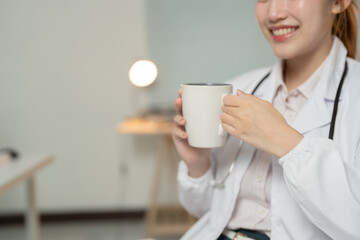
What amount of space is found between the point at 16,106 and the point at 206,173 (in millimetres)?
1981

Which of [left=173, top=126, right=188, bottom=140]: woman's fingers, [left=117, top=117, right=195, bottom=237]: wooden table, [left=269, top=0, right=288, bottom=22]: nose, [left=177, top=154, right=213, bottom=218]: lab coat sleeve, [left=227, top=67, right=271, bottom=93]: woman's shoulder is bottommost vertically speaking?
[left=117, top=117, right=195, bottom=237]: wooden table

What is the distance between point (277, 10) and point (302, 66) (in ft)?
0.60

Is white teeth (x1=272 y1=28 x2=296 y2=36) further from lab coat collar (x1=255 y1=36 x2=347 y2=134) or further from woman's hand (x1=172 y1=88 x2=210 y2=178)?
woman's hand (x1=172 y1=88 x2=210 y2=178)

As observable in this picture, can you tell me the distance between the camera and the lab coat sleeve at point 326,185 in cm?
54

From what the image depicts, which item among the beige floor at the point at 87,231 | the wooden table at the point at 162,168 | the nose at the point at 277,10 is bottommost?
the beige floor at the point at 87,231

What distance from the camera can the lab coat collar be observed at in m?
0.71

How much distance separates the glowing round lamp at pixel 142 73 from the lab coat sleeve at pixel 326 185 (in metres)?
1.84

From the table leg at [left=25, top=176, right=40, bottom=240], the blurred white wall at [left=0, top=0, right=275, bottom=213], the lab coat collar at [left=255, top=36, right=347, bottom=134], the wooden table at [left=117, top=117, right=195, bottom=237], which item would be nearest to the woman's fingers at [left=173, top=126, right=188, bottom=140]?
the lab coat collar at [left=255, top=36, right=347, bottom=134]

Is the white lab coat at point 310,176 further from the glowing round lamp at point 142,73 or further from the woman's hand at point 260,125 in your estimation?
the glowing round lamp at point 142,73

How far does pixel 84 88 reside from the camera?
7.91 ft

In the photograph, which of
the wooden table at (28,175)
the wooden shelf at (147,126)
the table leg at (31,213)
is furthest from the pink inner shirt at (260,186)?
the wooden shelf at (147,126)

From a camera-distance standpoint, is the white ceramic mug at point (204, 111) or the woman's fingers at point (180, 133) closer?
the white ceramic mug at point (204, 111)

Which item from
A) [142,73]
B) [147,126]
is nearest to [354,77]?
[147,126]

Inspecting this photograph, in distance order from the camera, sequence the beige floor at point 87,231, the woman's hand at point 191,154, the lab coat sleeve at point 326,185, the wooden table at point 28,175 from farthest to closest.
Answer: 1. the beige floor at point 87,231
2. the wooden table at point 28,175
3. the woman's hand at point 191,154
4. the lab coat sleeve at point 326,185
